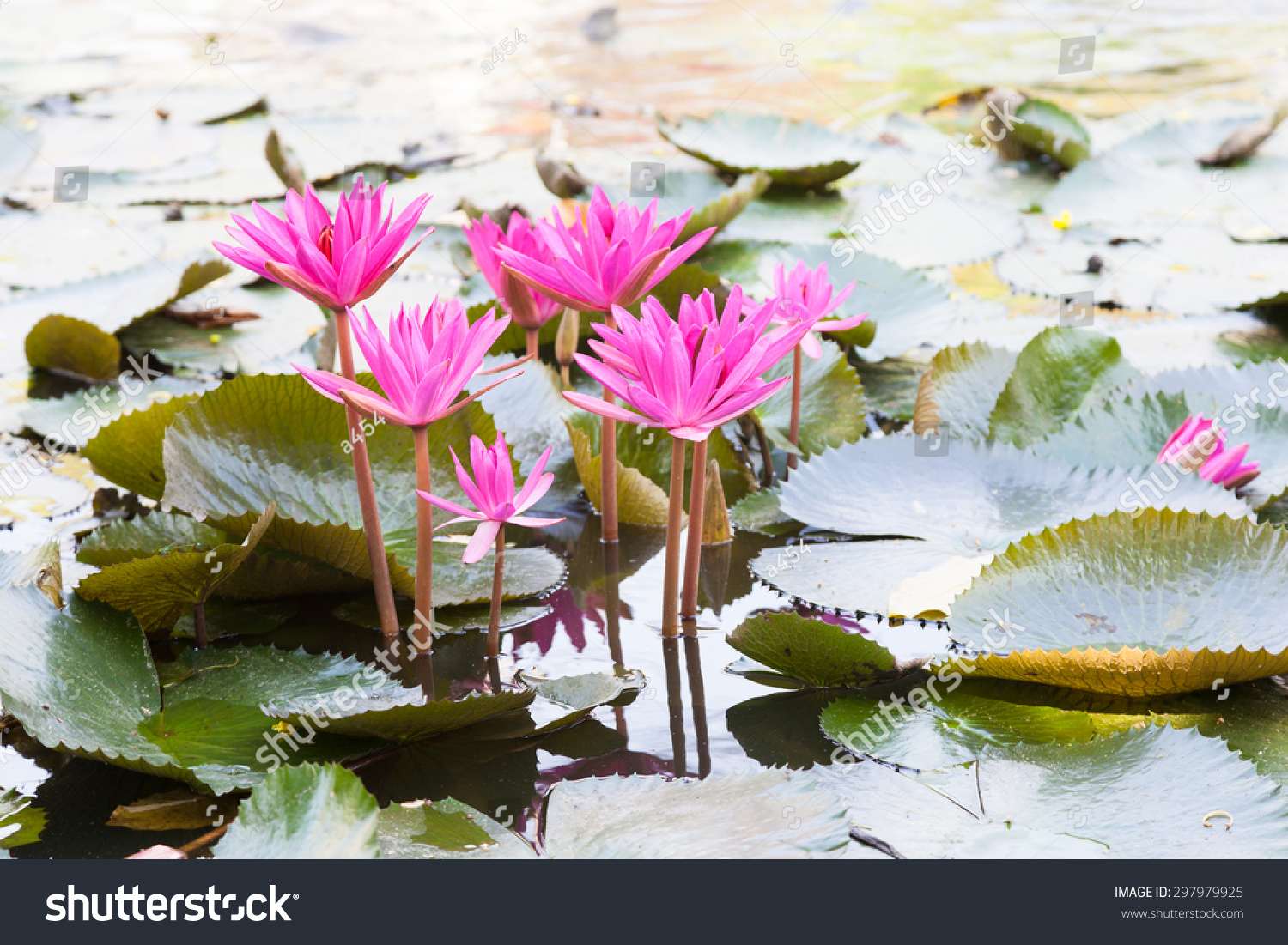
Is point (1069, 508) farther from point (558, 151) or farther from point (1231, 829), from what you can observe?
point (558, 151)

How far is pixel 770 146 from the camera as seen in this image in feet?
11.0

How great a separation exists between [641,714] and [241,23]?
6.78 m

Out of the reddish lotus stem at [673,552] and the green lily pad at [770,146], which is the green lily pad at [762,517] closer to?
the reddish lotus stem at [673,552]

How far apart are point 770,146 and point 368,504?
2.44 m

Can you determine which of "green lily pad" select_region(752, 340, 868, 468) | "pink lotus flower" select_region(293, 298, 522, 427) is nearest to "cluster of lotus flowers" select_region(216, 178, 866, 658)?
"pink lotus flower" select_region(293, 298, 522, 427)

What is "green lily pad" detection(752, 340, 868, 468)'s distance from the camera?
190 cm

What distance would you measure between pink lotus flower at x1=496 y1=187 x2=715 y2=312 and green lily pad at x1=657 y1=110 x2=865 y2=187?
1.85 metres

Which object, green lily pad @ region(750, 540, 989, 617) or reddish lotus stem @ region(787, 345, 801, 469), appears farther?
reddish lotus stem @ region(787, 345, 801, 469)

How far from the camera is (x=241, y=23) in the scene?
6.67 m

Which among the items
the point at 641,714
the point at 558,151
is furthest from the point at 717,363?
the point at 558,151

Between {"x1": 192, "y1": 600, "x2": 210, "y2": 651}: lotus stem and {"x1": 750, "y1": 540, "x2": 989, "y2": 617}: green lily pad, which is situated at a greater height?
{"x1": 192, "y1": 600, "x2": 210, "y2": 651}: lotus stem

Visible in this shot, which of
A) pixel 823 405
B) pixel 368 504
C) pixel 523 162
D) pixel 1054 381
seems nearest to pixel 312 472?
pixel 368 504

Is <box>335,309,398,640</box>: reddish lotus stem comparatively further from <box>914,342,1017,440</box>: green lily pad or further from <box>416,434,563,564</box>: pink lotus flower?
<box>914,342,1017,440</box>: green lily pad

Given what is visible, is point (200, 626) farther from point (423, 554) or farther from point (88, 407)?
point (88, 407)
